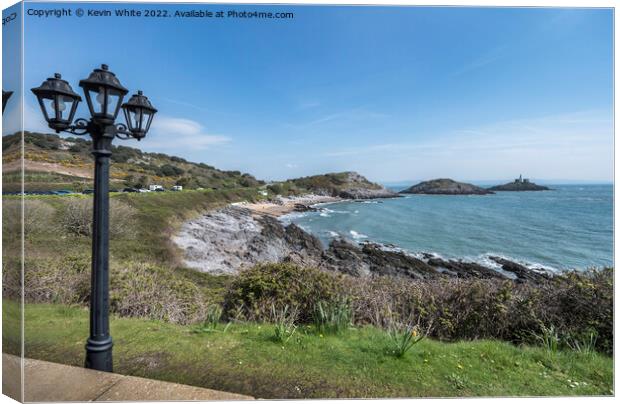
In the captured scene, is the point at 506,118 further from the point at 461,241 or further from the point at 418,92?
the point at 461,241

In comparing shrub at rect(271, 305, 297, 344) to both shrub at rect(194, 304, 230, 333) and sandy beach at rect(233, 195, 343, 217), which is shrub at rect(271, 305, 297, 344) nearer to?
shrub at rect(194, 304, 230, 333)

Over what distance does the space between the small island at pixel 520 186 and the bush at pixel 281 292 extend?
3.06 m

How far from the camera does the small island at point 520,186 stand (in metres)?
4.43

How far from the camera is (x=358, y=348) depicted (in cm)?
293

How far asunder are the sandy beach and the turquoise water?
0.91 ft

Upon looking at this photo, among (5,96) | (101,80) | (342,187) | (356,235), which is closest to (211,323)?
(101,80)

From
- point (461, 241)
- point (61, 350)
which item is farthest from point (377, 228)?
point (61, 350)

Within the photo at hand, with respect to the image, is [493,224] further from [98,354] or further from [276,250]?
[98,354]

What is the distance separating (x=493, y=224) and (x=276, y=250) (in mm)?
4794

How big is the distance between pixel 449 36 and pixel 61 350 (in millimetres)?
5401

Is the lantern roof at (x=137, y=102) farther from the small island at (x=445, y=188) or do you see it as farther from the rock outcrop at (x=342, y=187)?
the small island at (x=445, y=188)

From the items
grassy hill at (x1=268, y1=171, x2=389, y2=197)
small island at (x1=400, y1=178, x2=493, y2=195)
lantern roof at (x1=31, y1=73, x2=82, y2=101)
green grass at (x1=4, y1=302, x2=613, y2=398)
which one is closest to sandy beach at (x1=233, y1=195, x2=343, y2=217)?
grassy hill at (x1=268, y1=171, x2=389, y2=197)

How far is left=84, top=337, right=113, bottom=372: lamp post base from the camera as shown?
8.22 feet

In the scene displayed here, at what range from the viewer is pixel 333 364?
9.04 feet
